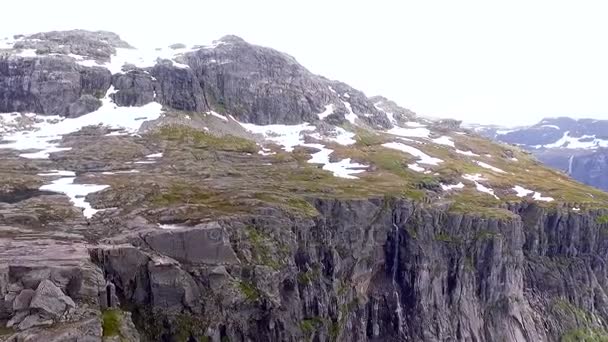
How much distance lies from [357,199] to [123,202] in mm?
41054

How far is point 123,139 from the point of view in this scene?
142m

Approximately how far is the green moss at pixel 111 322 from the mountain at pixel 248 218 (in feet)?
0.72

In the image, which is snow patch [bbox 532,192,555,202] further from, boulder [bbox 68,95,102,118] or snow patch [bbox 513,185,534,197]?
boulder [bbox 68,95,102,118]

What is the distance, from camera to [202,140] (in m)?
151

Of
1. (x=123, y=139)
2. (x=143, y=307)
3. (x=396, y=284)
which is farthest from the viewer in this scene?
(x=123, y=139)

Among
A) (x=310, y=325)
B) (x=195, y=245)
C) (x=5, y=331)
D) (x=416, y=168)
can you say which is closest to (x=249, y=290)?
(x=195, y=245)

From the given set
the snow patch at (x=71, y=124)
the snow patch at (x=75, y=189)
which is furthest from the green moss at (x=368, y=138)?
the snow patch at (x=75, y=189)

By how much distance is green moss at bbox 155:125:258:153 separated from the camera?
5758 inches

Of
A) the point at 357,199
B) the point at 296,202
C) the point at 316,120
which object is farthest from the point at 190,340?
the point at 316,120

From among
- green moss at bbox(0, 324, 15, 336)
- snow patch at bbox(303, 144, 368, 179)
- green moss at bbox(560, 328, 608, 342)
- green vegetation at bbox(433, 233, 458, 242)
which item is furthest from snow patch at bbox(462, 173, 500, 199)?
green moss at bbox(0, 324, 15, 336)

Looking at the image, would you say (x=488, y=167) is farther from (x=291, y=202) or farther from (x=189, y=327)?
(x=189, y=327)

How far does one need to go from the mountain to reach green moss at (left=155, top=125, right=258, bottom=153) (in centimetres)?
70

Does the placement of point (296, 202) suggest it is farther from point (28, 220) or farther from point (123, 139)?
point (123, 139)

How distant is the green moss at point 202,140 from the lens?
146250 mm
